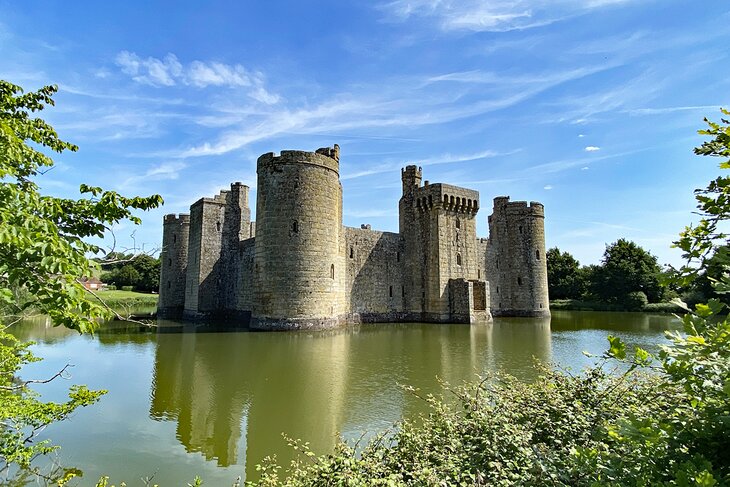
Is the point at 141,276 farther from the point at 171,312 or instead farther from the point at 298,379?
the point at 298,379

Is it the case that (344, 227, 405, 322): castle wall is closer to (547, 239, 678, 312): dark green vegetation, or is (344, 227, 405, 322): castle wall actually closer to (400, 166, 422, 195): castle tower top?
(400, 166, 422, 195): castle tower top

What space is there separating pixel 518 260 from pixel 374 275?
38.2ft

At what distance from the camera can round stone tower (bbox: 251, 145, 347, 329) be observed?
2117 cm

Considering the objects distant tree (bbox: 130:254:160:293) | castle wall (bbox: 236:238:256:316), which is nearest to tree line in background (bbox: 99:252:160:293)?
distant tree (bbox: 130:254:160:293)

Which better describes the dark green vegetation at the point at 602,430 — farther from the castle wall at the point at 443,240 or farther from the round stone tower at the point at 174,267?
the round stone tower at the point at 174,267

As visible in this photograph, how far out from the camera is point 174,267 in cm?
3048

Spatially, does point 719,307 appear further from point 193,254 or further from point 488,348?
point 193,254

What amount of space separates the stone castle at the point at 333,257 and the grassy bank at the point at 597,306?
13801mm

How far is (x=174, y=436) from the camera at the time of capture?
23.4 feet

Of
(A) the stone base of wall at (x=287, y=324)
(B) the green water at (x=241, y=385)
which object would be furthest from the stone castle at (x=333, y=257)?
(B) the green water at (x=241, y=385)

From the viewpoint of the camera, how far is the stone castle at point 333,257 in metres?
21.6

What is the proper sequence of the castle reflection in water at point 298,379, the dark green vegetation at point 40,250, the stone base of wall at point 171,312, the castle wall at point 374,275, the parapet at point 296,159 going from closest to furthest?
the dark green vegetation at point 40,250
the castle reflection in water at point 298,379
the parapet at point 296,159
the castle wall at point 374,275
the stone base of wall at point 171,312

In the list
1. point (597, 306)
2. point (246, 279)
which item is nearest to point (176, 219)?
point (246, 279)

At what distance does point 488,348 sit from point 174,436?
454 inches
